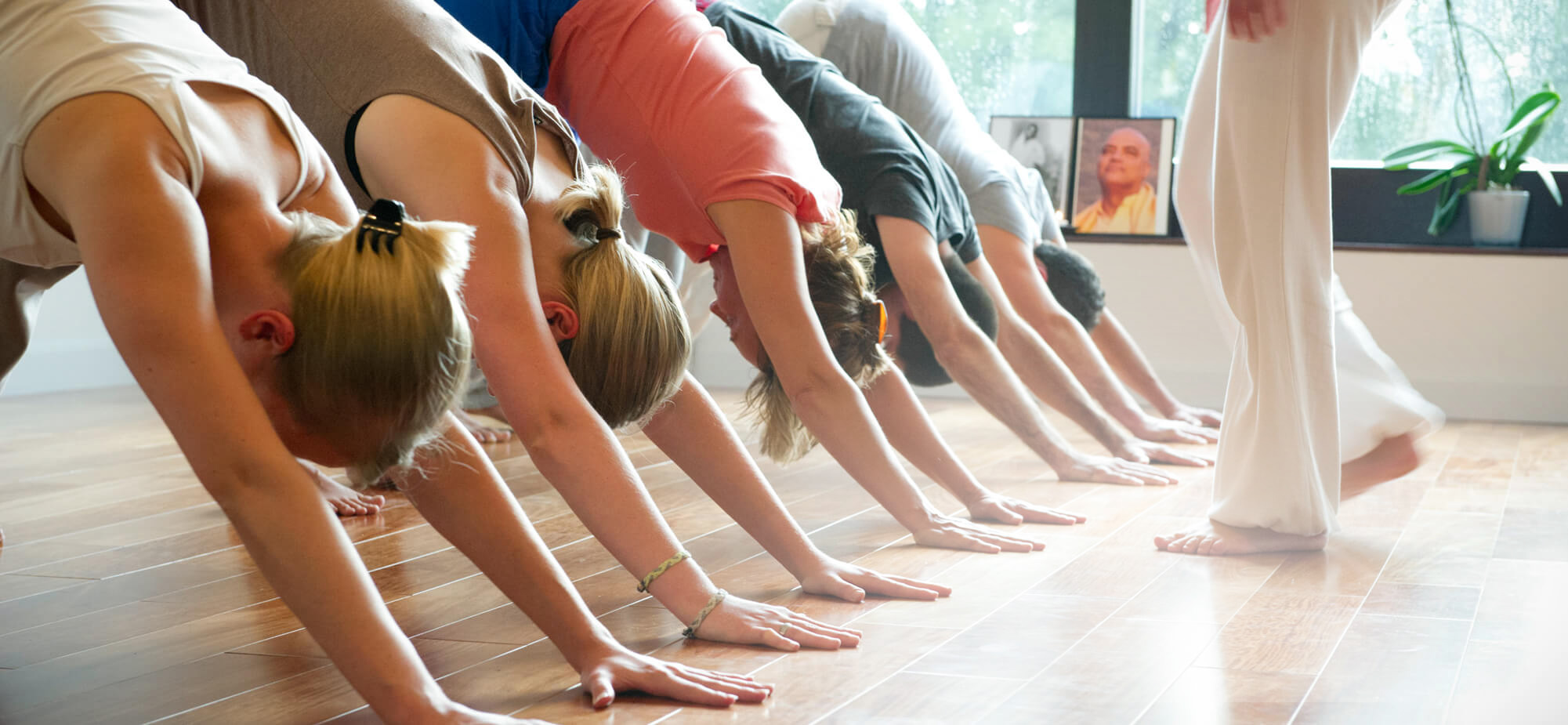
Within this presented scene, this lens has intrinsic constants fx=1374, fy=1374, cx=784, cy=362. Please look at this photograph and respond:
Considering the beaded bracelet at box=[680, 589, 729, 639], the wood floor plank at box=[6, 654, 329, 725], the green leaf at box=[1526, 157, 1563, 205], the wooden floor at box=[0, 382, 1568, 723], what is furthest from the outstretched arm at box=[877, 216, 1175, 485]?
the green leaf at box=[1526, 157, 1563, 205]

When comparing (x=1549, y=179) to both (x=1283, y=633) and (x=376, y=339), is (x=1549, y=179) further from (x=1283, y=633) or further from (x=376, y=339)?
(x=376, y=339)

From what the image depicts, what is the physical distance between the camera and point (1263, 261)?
2.07 m

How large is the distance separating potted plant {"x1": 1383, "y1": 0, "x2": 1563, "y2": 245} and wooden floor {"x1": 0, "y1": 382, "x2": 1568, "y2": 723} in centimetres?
163

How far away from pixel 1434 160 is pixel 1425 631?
10.6ft

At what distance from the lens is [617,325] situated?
5.09 feet

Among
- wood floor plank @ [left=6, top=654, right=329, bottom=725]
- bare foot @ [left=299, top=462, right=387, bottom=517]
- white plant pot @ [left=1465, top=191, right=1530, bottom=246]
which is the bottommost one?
bare foot @ [left=299, top=462, right=387, bottom=517]

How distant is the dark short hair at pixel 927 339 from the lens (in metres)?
2.68

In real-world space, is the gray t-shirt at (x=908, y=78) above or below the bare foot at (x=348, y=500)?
above

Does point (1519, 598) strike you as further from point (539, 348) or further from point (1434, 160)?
point (1434, 160)

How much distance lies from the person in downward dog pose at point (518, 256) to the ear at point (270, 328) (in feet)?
0.84

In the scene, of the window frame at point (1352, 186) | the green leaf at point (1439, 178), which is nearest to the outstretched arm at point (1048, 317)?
the window frame at point (1352, 186)

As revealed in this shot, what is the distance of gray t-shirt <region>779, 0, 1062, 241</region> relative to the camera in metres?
3.33

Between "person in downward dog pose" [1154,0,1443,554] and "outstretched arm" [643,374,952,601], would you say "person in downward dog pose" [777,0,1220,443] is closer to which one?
"person in downward dog pose" [1154,0,1443,554]

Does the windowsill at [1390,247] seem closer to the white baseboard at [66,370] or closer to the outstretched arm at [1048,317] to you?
the outstretched arm at [1048,317]
